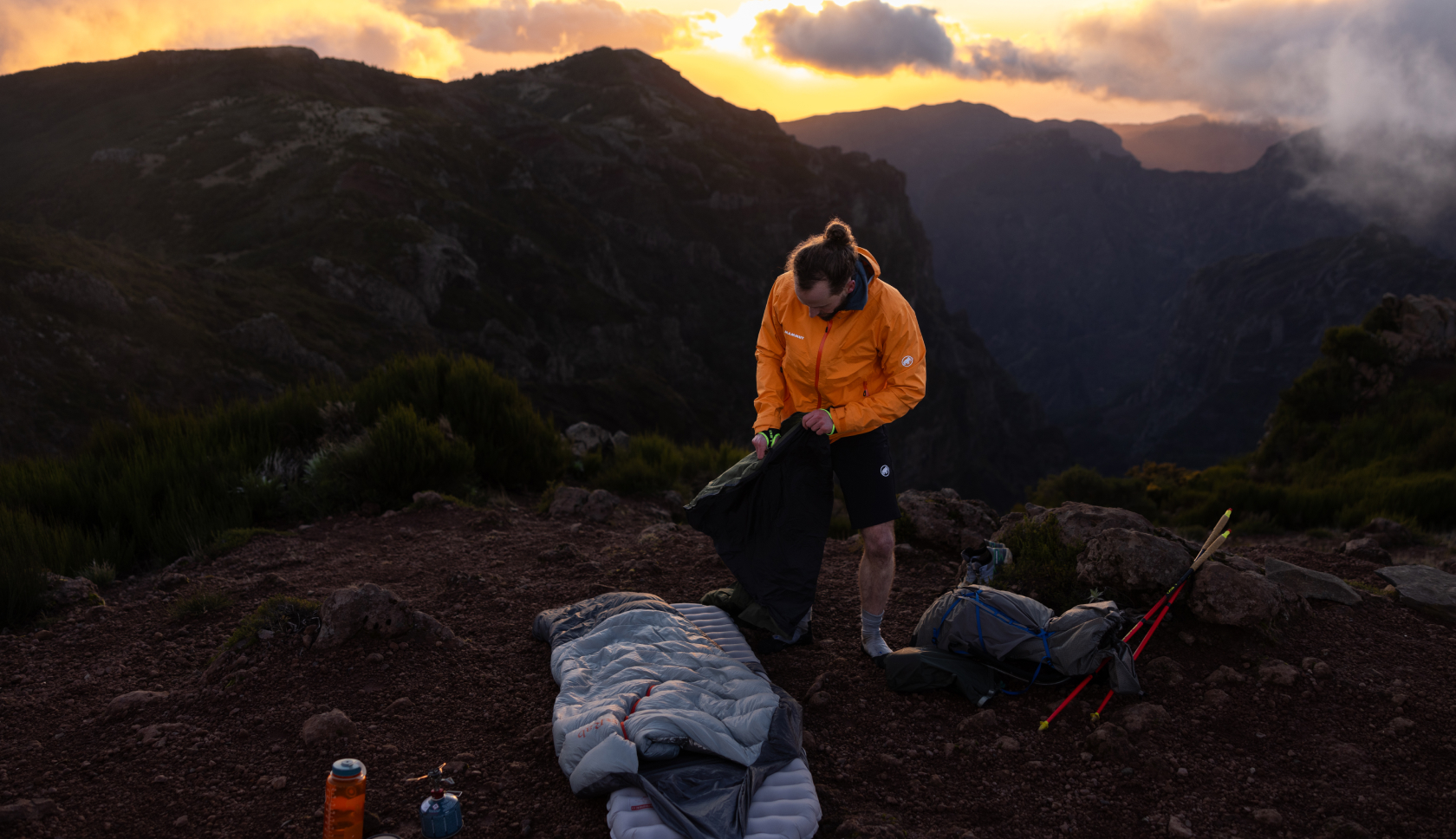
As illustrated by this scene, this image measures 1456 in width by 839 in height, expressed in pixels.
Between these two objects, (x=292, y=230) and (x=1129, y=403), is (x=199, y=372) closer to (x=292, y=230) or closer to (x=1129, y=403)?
(x=292, y=230)

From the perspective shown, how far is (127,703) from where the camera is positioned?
286 centimetres

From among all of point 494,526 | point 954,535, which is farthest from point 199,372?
point 954,535

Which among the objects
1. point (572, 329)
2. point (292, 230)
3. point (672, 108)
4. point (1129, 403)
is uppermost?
point (672, 108)

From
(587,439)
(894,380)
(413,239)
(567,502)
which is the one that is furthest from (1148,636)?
(413,239)

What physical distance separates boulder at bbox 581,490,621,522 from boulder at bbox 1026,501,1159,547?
10.2 ft

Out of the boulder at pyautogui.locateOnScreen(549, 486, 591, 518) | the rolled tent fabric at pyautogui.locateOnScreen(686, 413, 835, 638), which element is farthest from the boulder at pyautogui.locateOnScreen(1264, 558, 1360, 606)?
the boulder at pyautogui.locateOnScreen(549, 486, 591, 518)

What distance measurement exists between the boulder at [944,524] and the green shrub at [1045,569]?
0.75 meters

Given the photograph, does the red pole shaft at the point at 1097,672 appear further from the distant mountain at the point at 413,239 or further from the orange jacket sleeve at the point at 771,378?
the distant mountain at the point at 413,239

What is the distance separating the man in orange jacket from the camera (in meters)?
3.14

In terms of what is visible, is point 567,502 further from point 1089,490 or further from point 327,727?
point 1089,490

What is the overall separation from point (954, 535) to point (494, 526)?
10.3 ft

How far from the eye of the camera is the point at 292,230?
39.4 metres

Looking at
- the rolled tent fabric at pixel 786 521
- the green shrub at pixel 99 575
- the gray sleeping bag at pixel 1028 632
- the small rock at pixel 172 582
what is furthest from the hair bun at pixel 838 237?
the green shrub at pixel 99 575

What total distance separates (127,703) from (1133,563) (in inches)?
164
